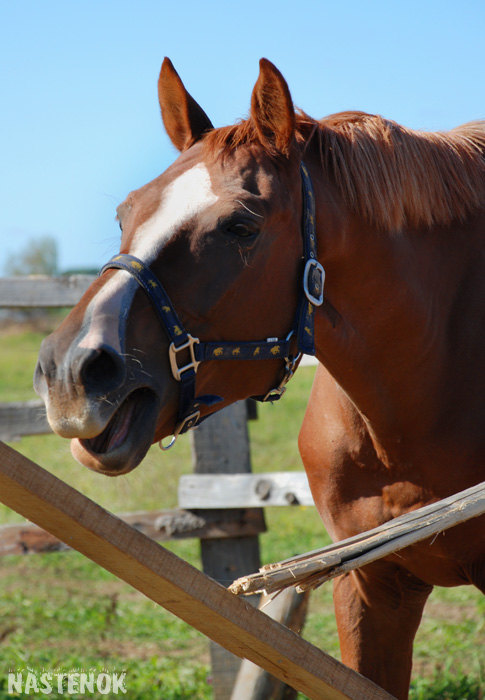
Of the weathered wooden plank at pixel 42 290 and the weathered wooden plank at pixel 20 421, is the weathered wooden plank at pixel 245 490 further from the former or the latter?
the weathered wooden plank at pixel 42 290

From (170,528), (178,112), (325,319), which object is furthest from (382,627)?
(178,112)

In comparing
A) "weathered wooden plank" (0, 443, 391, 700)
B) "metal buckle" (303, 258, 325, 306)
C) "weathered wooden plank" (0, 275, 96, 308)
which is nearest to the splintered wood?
"weathered wooden plank" (0, 443, 391, 700)

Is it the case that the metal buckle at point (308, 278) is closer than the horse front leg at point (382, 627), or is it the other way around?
the metal buckle at point (308, 278)

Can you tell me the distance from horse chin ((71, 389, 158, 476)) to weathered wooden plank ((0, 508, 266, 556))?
2.29 meters

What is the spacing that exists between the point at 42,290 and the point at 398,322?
2.53 m

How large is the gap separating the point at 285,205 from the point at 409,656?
165 centimetres

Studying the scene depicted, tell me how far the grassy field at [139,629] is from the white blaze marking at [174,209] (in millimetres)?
724

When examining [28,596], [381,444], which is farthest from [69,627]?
[381,444]

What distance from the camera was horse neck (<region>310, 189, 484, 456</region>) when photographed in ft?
6.58

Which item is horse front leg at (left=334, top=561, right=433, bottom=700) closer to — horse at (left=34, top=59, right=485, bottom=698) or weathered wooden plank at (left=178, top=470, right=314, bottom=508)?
horse at (left=34, top=59, right=485, bottom=698)

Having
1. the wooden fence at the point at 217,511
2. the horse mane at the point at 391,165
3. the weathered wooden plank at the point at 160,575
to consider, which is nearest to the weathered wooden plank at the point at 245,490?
the wooden fence at the point at 217,511

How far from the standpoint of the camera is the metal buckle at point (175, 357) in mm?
1659

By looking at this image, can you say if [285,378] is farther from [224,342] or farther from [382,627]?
[382,627]

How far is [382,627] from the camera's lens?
2424 millimetres
